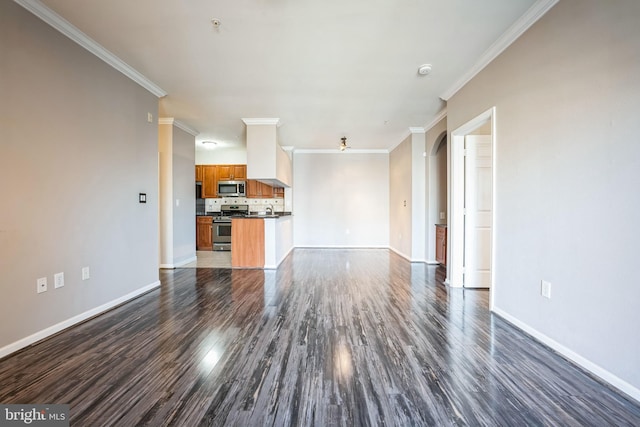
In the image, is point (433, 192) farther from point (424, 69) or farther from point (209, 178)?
point (209, 178)

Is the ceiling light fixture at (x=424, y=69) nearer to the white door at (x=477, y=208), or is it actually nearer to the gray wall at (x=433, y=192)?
the white door at (x=477, y=208)

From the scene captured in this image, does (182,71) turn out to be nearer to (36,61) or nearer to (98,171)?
(36,61)

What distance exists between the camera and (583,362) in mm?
1732

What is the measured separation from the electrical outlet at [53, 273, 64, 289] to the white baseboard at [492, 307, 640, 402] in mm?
4075

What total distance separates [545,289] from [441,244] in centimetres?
277

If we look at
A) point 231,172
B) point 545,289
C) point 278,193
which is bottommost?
point 545,289

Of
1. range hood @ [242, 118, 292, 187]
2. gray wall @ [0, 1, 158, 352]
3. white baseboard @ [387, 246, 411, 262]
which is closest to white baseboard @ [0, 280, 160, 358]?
gray wall @ [0, 1, 158, 352]

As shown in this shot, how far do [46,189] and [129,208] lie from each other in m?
0.90

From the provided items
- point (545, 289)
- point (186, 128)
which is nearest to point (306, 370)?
point (545, 289)

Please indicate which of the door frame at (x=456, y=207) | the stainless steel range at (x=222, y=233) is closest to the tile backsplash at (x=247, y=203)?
the stainless steel range at (x=222, y=233)

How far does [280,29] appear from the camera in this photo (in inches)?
90.7

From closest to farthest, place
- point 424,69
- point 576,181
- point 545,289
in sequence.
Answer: point 576,181 < point 545,289 < point 424,69

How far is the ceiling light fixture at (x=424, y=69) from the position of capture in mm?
2859

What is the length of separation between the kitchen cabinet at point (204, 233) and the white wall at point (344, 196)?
7.39 ft
